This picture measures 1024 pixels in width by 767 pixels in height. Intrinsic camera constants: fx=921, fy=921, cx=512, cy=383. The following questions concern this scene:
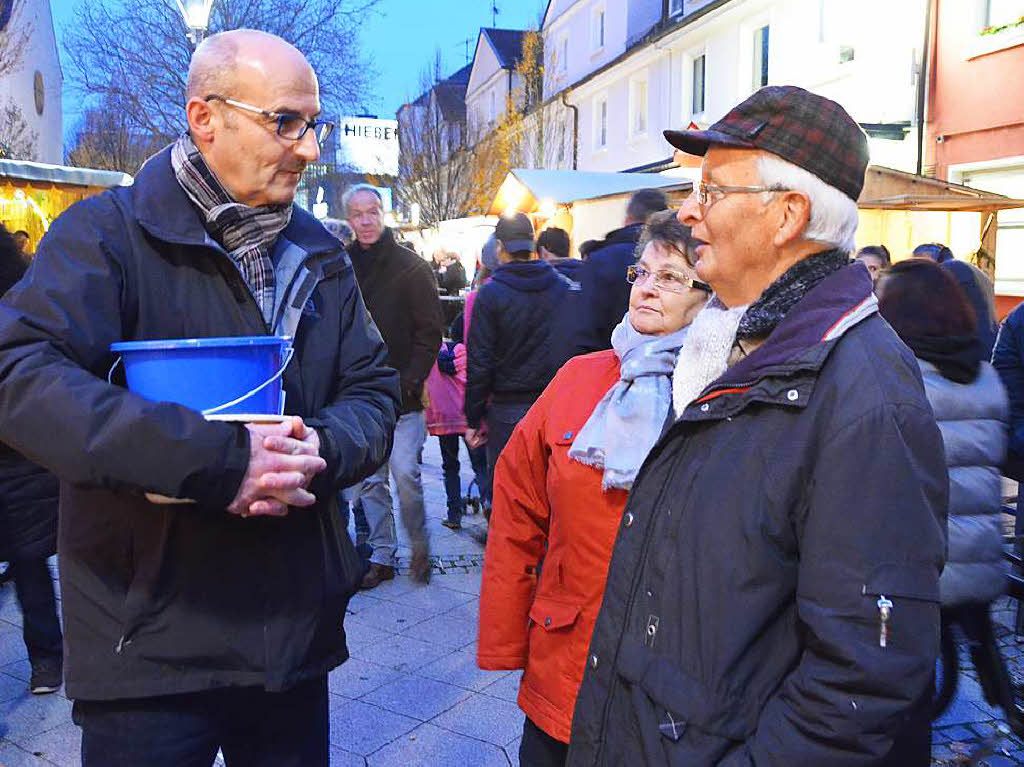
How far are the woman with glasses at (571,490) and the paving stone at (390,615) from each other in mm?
2838

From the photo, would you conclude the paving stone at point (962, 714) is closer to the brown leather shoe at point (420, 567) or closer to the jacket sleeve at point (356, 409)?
the brown leather shoe at point (420, 567)

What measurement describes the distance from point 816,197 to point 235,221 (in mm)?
1190

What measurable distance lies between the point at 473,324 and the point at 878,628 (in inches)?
171

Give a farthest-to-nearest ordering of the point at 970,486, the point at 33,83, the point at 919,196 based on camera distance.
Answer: the point at 33,83, the point at 919,196, the point at 970,486

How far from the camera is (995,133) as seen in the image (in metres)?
14.1

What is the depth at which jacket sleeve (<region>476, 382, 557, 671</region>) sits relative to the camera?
2412 mm

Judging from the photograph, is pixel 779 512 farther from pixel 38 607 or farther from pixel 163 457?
pixel 38 607

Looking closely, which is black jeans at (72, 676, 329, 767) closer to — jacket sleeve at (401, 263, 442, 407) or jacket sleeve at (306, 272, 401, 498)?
jacket sleeve at (306, 272, 401, 498)

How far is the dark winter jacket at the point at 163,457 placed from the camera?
1.61 metres

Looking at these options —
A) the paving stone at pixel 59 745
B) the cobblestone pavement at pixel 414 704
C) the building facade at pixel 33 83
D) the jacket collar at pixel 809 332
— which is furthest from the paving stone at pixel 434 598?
the building facade at pixel 33 83

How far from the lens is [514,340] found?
5.58 meters

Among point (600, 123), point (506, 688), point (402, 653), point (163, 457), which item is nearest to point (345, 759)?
point (506, 688)

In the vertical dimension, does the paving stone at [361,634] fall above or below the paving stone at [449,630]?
above

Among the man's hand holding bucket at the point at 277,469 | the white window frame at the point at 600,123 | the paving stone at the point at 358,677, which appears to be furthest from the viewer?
the white window frame at the point at 600,123
